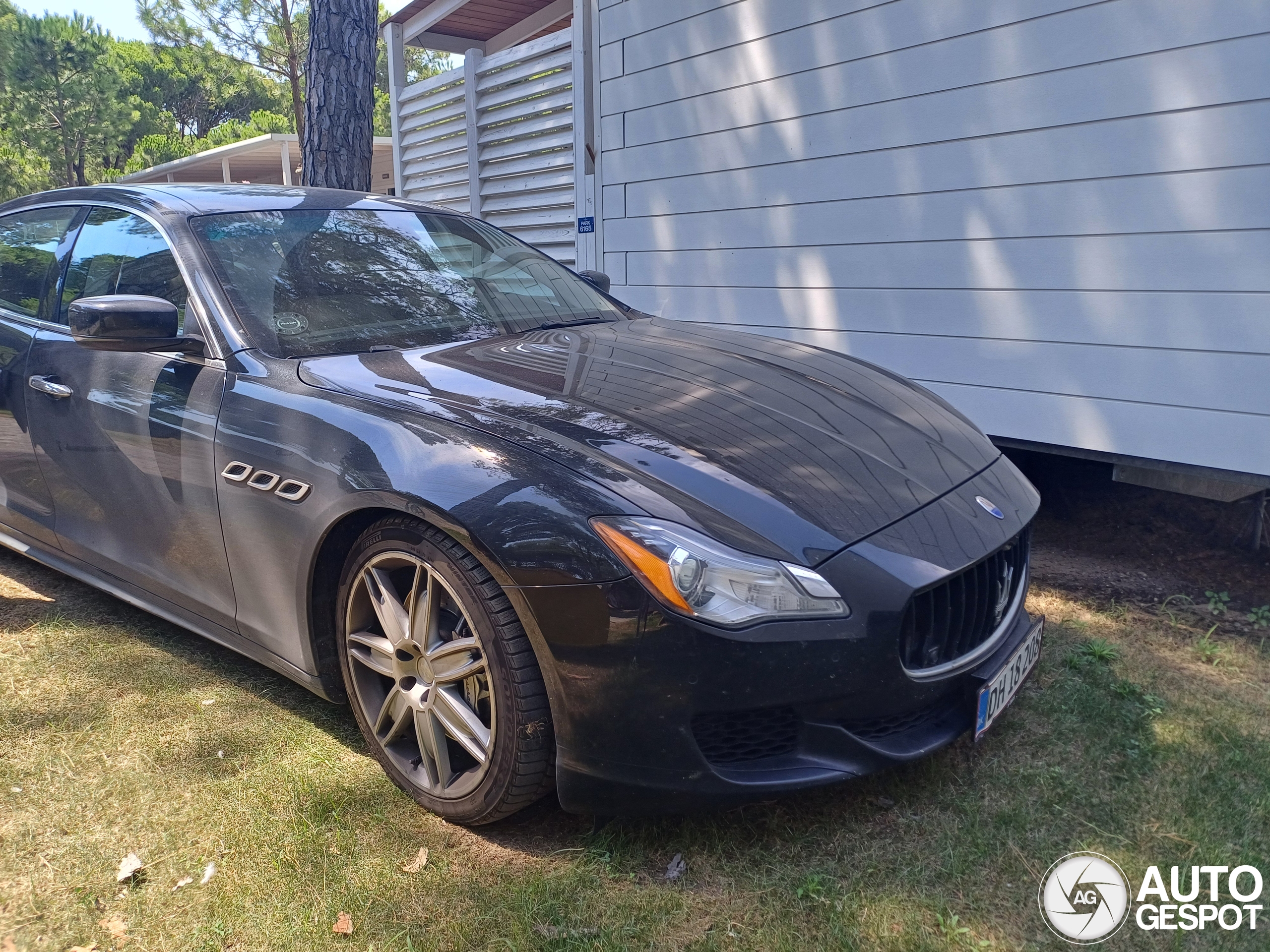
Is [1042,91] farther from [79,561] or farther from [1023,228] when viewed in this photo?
[79,561]

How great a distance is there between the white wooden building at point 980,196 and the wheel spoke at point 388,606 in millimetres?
2996

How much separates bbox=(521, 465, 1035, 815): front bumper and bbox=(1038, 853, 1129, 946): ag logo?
1.26 ft

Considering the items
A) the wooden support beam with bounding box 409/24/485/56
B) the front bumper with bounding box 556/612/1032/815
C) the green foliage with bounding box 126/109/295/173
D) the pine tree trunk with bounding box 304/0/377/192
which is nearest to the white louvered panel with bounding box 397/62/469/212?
the wooden support beam with bounding box 409/24/485/56

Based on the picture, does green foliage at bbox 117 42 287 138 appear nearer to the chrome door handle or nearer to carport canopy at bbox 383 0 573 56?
carport canopy at bbox 383 0 573 56

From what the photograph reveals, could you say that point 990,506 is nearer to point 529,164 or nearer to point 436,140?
point 529,164

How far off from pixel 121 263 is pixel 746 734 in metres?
2.47

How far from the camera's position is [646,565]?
1.91 metres

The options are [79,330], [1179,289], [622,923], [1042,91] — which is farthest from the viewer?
[1042,91]

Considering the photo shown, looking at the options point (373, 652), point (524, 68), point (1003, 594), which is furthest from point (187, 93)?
point (1003, 594)

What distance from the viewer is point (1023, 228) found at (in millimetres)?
4070

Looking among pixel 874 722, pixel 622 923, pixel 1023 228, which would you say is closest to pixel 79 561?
pixel 622 923

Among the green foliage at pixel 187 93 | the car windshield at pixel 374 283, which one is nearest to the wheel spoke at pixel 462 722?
the car windshield at pixel 374 283

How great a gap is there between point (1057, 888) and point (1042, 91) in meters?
3.20

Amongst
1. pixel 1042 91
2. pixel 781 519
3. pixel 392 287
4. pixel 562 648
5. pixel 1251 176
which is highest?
pixel 1042 91
